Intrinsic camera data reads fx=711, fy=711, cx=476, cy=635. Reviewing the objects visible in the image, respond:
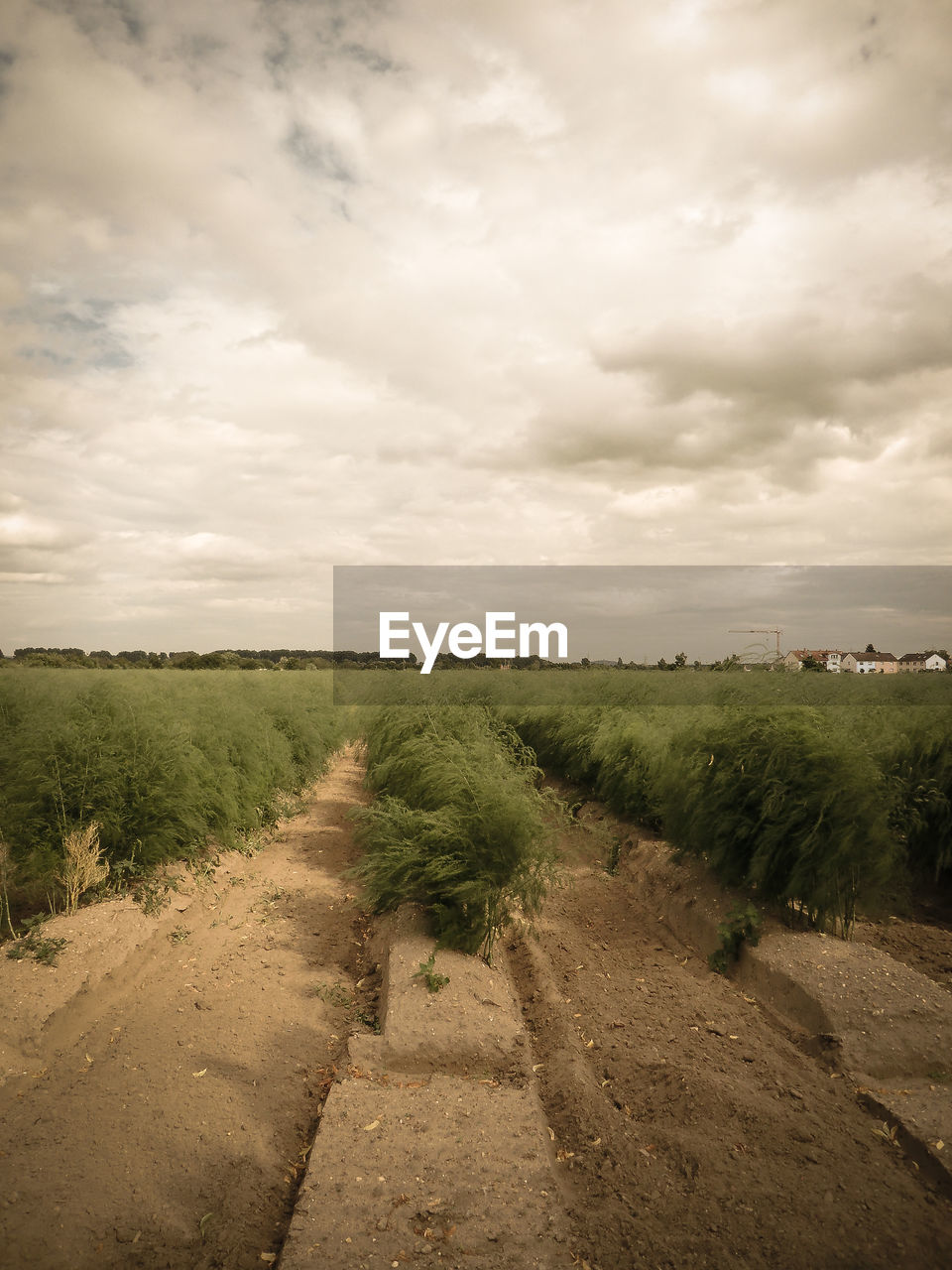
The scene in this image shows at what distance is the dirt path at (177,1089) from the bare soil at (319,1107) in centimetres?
2

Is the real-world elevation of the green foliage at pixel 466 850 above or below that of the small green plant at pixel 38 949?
above

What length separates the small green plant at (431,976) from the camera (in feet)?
19.3

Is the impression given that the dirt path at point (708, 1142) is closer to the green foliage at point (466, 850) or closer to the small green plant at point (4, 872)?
the green foliage at point (466, 850)

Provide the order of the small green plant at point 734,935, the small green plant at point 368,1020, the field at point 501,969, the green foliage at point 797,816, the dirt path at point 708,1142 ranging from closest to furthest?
1. the dirt path at point 708,1142
2. the field at point 501,969
3. the small green plant at point 368,1020
4. the green foliage at point 797,816
5. the small green plant at point 734,935

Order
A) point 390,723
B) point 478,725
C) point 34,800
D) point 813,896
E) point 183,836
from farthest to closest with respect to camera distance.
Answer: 1. point 390,723
2. point 478,725
3. point 183,836
4. point 34,800
5. point 813,896

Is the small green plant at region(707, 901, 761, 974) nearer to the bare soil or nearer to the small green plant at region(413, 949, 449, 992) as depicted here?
the bare soil

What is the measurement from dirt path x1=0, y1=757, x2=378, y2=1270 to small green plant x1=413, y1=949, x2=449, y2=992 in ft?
2.50

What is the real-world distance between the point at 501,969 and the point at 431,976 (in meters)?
1.01

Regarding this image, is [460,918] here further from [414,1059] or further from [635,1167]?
[635,1167]

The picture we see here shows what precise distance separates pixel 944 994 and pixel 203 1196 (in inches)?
211

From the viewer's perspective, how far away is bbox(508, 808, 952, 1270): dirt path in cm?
349

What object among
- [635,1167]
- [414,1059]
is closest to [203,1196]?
[414,1059]

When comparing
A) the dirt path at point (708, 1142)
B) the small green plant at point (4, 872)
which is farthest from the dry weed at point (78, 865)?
the dirt path at point (708, 1142)

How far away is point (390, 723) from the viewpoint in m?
13.8
